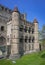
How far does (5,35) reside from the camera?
3869 centimetres

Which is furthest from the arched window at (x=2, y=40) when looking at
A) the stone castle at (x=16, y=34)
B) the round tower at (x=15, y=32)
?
the round tower at (x=15, y=32)

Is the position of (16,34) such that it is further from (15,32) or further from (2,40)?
(2,40)

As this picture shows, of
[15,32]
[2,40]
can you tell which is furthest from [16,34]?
Result: [2,40]

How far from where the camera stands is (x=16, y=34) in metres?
35.0

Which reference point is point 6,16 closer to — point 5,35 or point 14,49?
point 5,35

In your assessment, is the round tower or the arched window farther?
the arched window

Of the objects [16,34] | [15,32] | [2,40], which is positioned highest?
[15,32]

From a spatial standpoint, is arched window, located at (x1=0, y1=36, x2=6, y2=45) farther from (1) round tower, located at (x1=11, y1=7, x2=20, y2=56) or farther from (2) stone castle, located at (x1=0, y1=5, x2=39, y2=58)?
(1) round tower, located at (x1=11, y1=7, x2=20, y2=56)

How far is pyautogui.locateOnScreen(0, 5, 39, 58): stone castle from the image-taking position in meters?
34.8

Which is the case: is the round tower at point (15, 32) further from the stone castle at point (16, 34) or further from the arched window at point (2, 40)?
the arched window at point (2, 40)

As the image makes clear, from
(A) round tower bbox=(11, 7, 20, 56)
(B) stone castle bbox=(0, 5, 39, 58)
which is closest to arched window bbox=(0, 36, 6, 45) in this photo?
(B) stone castle bbox=(0, 5, 39, 58)

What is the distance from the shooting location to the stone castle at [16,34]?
34750 mm

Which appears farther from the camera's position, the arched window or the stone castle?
the arched window

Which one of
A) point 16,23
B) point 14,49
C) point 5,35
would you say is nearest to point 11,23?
point 16,23
